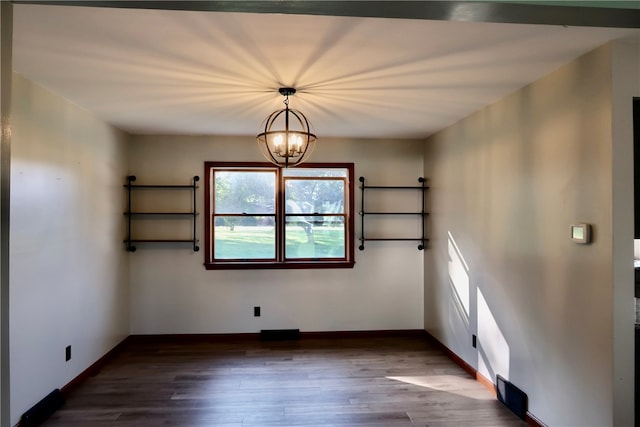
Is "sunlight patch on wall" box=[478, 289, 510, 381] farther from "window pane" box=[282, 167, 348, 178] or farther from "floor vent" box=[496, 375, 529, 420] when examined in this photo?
"window pane" box=[282, 167, 348, 178]

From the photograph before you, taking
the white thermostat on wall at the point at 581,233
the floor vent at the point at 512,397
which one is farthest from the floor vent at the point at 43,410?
the white thermostat on wall at the point at 581,233

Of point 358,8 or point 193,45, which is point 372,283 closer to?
point 193,45

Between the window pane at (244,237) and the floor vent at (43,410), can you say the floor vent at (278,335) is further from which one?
the floor vent at (43,410)

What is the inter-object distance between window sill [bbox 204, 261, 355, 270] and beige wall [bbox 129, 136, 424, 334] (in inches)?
2.4

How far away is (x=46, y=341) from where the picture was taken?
2.67 metres

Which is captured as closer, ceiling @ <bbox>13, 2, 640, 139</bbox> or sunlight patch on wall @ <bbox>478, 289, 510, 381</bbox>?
ceiling @ <bbox>13, 2, 640, 139</bbox>

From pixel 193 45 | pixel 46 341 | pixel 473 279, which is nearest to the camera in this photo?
pixel 193 45

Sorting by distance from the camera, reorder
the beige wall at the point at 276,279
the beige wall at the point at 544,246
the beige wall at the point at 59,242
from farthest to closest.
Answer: the beige wall at the point at 276,279 → the beige wall at the point at 59,242 → the beige wall at the point at 544,246

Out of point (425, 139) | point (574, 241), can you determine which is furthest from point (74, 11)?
point (425, 139)

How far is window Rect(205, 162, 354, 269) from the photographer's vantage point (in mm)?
4328

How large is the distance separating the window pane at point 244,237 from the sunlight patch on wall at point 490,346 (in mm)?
2391

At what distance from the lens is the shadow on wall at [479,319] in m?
2.88

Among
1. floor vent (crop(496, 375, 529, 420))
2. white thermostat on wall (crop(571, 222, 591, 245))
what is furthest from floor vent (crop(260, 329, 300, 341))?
white thermostat on wall (crop(571, 222, 591, 245))

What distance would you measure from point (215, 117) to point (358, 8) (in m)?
2.64
